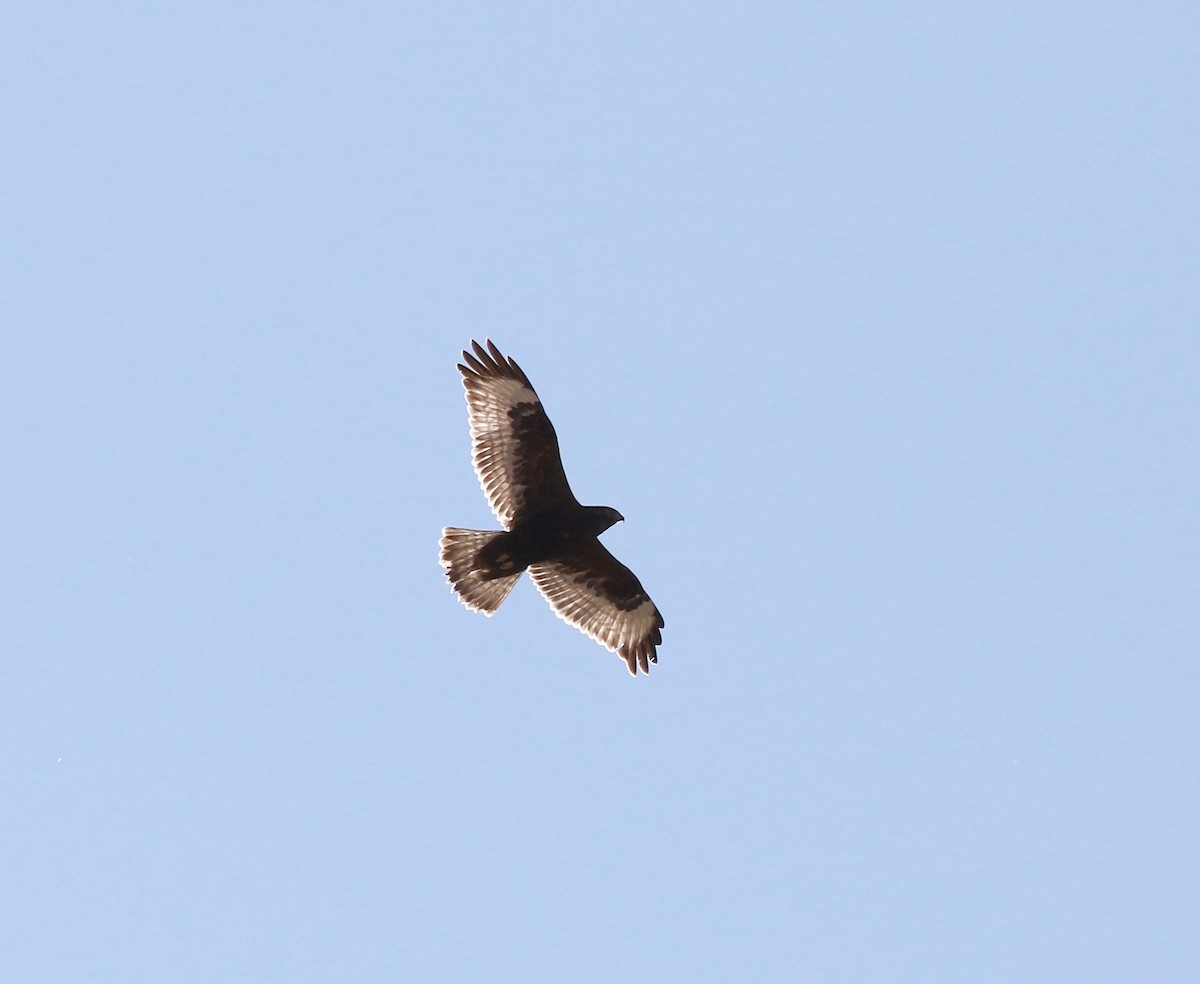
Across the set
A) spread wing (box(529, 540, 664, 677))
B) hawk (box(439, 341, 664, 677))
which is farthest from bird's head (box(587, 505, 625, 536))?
spread wing (box(529, 540, 664, 677))

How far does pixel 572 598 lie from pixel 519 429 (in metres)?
1.92

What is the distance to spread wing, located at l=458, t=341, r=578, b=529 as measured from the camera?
15625 mm

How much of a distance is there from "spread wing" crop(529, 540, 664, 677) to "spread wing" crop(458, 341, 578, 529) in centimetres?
91

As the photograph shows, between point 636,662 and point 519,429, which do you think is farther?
point 636,662

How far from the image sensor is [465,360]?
1570 cm

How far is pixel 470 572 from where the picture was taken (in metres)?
15.9

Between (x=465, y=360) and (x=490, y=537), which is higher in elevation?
(x=465, y=360)

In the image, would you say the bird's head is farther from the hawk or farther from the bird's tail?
the bird's tail

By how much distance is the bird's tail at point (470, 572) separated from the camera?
51.8ft

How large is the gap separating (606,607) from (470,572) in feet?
5.00

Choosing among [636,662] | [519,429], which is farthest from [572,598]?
[519,429]

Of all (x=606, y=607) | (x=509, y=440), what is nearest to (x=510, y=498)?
(x=509, y=440)

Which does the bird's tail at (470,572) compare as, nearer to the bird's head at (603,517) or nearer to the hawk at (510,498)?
the hawk at (510,498)

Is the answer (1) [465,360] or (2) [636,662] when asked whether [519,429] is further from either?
(2) [636,662]
